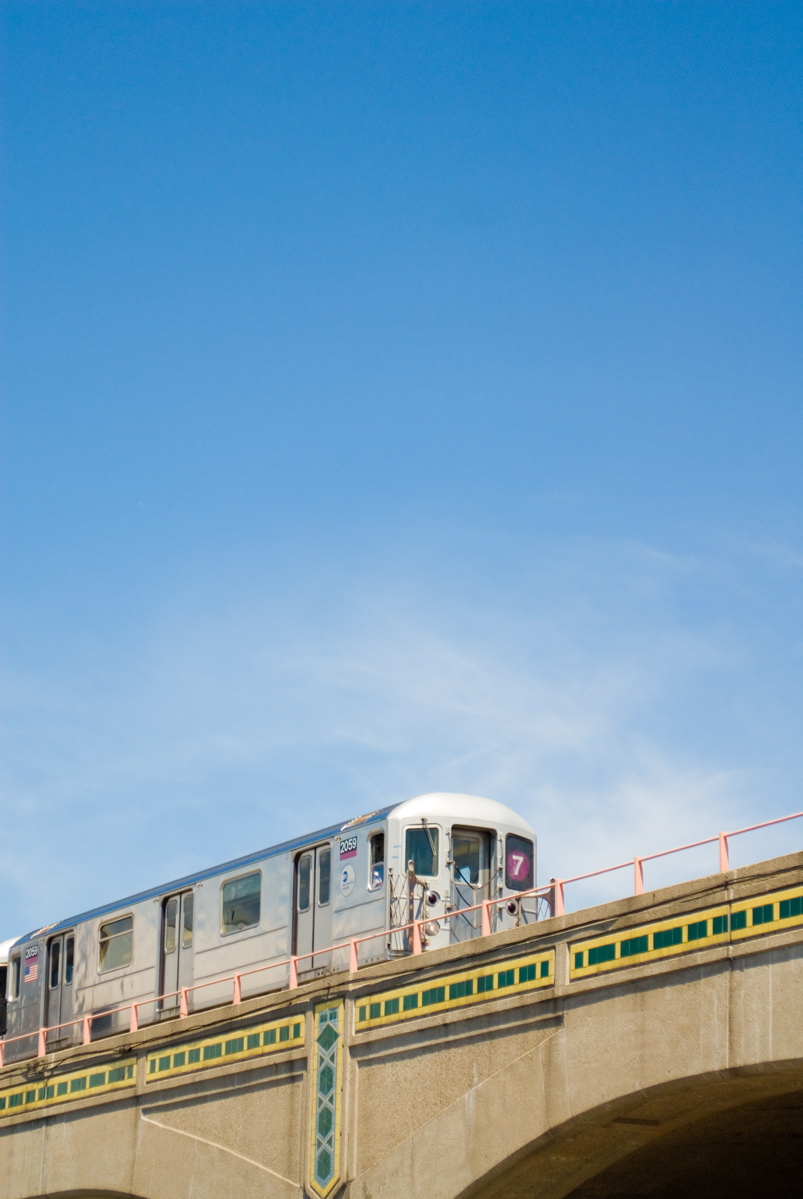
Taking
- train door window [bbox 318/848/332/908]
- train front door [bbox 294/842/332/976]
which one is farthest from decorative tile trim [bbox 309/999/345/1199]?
train door window [bbox 318/848/332/908]

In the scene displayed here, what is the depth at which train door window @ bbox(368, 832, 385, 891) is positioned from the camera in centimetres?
2198

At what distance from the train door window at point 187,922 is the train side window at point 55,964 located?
4.33 metres

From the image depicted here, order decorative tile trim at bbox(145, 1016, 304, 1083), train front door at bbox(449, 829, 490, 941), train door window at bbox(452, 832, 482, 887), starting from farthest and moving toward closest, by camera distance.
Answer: train door window at bbox(452, 832, 482, 887), train front door at bbox(449, 829, 490, 941), decorative tile trim at bbox(145, 1016, 304, 1083)

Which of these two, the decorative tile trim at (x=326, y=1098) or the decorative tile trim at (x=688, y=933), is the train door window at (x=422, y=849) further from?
the decorative tile trim at (x=688, y=933)

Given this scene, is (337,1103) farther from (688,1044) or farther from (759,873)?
(759,873)

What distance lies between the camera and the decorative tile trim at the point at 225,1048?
70.6 feet

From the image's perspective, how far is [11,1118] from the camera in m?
26.7

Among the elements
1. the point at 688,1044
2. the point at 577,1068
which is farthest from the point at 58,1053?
the point at 688,1044

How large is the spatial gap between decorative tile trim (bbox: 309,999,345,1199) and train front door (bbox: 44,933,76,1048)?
8.60 metres

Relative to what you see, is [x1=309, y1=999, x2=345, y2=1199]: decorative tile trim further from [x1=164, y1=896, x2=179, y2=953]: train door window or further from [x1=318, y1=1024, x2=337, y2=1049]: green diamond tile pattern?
[x1=164, y1=896, x2=179, y2=953]: train door window

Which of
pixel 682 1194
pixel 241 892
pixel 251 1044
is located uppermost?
pixel 241 892

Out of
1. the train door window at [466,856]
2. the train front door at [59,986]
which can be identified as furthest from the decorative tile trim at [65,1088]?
the train door window at [466,856]

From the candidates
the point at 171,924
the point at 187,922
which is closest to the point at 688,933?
the point at 187,922

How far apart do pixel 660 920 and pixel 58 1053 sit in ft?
44.0
